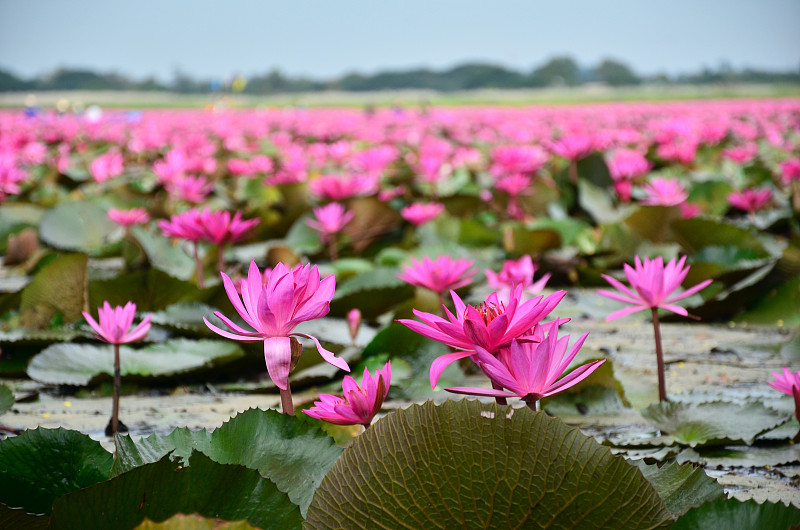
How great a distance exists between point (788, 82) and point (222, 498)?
5346 cm

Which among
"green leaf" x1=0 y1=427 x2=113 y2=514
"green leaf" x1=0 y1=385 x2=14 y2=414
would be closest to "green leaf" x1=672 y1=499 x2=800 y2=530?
"green leaf" x1=0 y1=427 x2=113 y2=514

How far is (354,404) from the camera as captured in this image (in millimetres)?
873

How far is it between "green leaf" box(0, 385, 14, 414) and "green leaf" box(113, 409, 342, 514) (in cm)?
47

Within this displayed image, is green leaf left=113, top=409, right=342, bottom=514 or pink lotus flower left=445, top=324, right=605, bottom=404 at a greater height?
pink lotus flower left=445, top=324, right=605, bottom=404

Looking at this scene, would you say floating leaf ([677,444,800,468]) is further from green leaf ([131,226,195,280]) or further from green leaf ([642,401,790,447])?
green leaf ([131,226,195,280])

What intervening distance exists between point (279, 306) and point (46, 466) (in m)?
0.37

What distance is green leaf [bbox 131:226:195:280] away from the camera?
271 cm

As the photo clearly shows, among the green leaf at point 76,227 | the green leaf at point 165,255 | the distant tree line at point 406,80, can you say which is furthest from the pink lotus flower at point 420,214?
the distant tree line at point 406,80

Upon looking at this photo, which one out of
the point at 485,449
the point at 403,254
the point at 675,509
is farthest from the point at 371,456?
the point at 403,254

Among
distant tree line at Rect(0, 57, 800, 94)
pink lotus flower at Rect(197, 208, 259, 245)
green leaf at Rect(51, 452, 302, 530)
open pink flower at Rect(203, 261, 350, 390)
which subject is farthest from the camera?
distant tree line at Rect(0, 57, 800, 94)

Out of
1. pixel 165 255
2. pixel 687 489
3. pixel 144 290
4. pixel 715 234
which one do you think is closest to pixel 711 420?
pixel 687 489

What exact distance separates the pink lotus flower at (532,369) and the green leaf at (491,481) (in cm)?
6

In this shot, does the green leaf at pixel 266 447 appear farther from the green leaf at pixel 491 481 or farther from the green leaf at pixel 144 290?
the green leaf at pixel 144 290

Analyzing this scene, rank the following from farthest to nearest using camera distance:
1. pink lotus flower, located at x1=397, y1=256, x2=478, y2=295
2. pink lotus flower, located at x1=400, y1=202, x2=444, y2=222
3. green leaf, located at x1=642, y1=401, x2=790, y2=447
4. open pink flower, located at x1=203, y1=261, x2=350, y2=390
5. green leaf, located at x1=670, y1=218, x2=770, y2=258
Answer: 1. pink lotus flower, located at x1=400, y1=202, x2=444, y2=222
2. green leaf, located at x1=670, y1=218, x2=770, y2=258
3. pink lotus flower, located at x1=397, y1=256, x2=478, y2=295
4. green leaf, located at x1=642, y1=401, x2=790, y2=447
5. open pink flower, located at x1=203, y1=261, x2=350, y2=390
